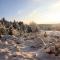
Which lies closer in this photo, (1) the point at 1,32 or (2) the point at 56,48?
(2) the point at 56,48

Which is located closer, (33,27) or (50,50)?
(50,50)

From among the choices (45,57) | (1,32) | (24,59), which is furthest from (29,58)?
(1,32)

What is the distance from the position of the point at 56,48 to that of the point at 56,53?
42 centimetres

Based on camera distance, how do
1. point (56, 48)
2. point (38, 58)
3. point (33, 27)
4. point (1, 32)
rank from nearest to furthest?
point (38, 58) < point (56, 48) < point (1, 32) < point (33, 27)

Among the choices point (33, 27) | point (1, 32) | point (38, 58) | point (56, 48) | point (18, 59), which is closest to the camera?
point (18, 59)

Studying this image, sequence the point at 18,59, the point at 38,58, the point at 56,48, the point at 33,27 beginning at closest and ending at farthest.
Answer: the point at 18,59 → the point at 38,58 → the point at 56,48 → the point at 33,27

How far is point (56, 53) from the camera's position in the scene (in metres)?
8.16

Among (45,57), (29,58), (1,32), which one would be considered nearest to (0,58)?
(29,58)

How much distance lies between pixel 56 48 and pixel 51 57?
785 mm

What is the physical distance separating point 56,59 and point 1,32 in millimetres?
10290

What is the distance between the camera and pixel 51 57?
791 centimetres

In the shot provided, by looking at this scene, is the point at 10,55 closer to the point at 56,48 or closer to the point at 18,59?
the point at 18,59

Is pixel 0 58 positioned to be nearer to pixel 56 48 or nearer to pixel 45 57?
pixel 45 57

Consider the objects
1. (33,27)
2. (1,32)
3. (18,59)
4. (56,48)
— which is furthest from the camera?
(33,27)
